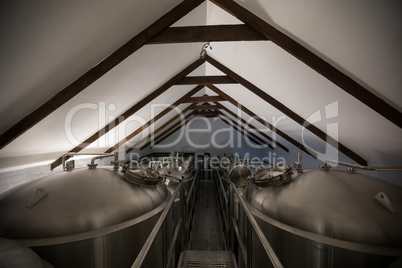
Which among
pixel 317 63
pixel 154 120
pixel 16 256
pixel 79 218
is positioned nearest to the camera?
pixel 16 256

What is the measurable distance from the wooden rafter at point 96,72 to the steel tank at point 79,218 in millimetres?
1103

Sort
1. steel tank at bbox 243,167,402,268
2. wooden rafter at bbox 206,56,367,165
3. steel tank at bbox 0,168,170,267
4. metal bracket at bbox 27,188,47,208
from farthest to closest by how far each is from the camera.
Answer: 1. wooden rafter at bbox 206,56,367,165
2. metal bracket at bbox 27,188,47,208
3. steel tank at bbox 0,168,170,267
4. steel tank at bbox 243,167,402,268


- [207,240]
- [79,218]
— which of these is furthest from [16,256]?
[207,240]

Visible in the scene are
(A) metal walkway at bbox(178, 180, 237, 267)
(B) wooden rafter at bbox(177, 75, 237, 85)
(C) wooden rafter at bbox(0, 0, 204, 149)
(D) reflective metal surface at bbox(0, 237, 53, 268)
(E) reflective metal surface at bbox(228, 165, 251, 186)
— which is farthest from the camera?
(B) wooden rafter at bbox(177, 75, 237, 85)

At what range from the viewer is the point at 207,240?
461cm

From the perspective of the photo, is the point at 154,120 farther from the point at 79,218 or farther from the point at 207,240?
the point at 79,218

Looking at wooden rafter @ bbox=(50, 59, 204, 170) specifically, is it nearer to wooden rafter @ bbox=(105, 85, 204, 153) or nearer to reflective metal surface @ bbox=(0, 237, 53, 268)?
wooden rafter @ bbox=(105, 85, 204, 153)

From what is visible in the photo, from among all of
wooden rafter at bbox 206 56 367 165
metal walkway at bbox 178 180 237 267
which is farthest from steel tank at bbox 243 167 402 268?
wooden rafter at bbox 206 56 367 165

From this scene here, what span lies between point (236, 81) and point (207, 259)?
397cm

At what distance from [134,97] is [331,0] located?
382cm

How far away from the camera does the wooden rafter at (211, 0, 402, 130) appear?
2.56 meters

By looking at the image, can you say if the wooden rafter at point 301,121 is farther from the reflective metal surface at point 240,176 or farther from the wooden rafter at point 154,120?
the wooden rafter at point 154,120

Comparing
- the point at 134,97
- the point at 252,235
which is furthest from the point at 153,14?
the point at 252,235

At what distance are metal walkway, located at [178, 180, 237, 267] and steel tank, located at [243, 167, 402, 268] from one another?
1184 mm
